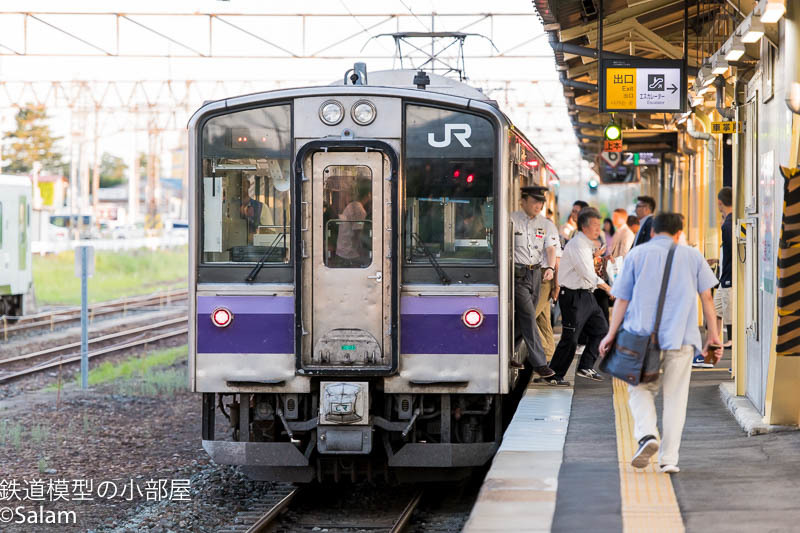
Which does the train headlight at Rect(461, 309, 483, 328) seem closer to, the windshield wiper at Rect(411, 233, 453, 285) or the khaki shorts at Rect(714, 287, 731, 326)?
the windshield wiper at Rect(411, 233, 453, 285)

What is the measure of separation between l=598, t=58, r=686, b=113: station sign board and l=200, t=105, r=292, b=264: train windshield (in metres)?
5.39

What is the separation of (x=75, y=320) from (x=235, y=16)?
744cm

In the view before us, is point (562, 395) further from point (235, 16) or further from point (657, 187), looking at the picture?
point (657, 187)

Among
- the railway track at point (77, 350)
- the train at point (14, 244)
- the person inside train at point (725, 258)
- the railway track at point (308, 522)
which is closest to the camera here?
the railway track at point (308, 522)

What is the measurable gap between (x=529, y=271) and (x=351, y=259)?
2073mm

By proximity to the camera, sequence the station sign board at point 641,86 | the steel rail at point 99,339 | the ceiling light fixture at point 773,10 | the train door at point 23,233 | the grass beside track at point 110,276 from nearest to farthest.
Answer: the ceiling light fixture at point 773,10 < the station sign board at point 641,86 < the steel rail at point 99,339 < the train door at point 23,233 < the grass beside track at point 110,276

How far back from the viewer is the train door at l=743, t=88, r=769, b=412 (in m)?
8.53

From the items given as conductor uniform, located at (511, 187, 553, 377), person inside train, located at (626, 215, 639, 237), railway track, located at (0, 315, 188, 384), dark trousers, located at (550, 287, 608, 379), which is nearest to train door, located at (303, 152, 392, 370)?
conductor uniform, located at (511, 187, 553, 377)

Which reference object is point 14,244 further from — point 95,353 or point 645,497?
point 645,497

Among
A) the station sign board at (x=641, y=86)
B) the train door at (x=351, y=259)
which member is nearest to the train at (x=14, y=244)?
the station sign board at (x=641, y=86)

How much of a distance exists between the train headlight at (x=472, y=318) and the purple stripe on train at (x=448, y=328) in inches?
0.9

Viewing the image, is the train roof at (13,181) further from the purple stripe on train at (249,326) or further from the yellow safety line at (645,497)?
the yellow safety line at (645,497)

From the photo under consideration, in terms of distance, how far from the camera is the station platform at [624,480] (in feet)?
19.6

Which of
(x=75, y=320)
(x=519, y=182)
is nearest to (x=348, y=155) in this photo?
(x=519, y=182)
